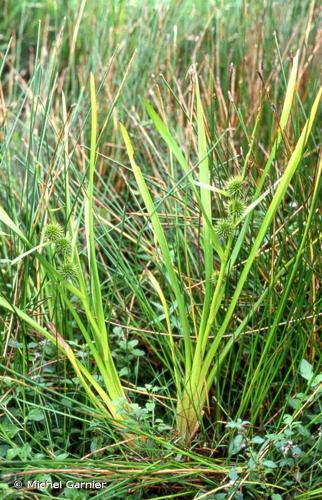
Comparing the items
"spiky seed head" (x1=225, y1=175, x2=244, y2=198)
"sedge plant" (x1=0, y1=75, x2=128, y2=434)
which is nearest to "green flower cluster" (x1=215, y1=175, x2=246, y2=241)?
"spiky seed head" (x1=225, y1=175, x2=244, y2=198)

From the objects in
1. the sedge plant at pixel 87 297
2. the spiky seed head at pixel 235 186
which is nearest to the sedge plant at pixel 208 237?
the spiky seed head at pixel 235 186

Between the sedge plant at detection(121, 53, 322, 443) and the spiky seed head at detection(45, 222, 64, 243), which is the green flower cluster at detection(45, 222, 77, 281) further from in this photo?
the sedge plant at detection(121, 53, 322, 443)

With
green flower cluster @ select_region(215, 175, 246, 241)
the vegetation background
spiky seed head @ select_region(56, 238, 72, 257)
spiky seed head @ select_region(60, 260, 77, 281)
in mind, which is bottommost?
the vegetation background

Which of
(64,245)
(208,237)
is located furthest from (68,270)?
(208,237)

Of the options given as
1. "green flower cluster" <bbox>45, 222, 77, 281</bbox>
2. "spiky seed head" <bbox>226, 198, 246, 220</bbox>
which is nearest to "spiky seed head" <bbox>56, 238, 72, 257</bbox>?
"green flower cluster" <bbox>45, 222, 77, 281</bbox>

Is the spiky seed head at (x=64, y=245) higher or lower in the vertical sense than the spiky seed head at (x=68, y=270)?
higher

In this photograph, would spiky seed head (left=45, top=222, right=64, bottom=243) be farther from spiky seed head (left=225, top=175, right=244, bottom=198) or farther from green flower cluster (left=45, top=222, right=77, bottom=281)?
spiky seed head (left=225, top=175, right=244, bottom=198)

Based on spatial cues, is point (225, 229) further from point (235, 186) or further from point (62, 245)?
point (62, 245)

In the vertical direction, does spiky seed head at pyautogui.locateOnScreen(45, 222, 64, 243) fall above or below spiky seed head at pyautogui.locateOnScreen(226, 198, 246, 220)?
below

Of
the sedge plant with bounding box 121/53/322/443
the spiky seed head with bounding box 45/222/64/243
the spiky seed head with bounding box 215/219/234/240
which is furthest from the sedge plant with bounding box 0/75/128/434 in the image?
the spiky seed head with bounding box 215/219/234/240

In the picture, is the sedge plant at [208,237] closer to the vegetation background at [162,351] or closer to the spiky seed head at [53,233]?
the vegetation background at [162,351]

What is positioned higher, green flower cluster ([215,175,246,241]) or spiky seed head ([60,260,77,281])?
green flower cluster ([215,175,246,241])

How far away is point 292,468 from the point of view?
52.4 inches

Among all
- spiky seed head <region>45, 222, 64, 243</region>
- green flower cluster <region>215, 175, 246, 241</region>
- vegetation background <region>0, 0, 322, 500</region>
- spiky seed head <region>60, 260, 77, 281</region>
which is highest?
green flower cluster <region>215, 175, 246, 241</region>
